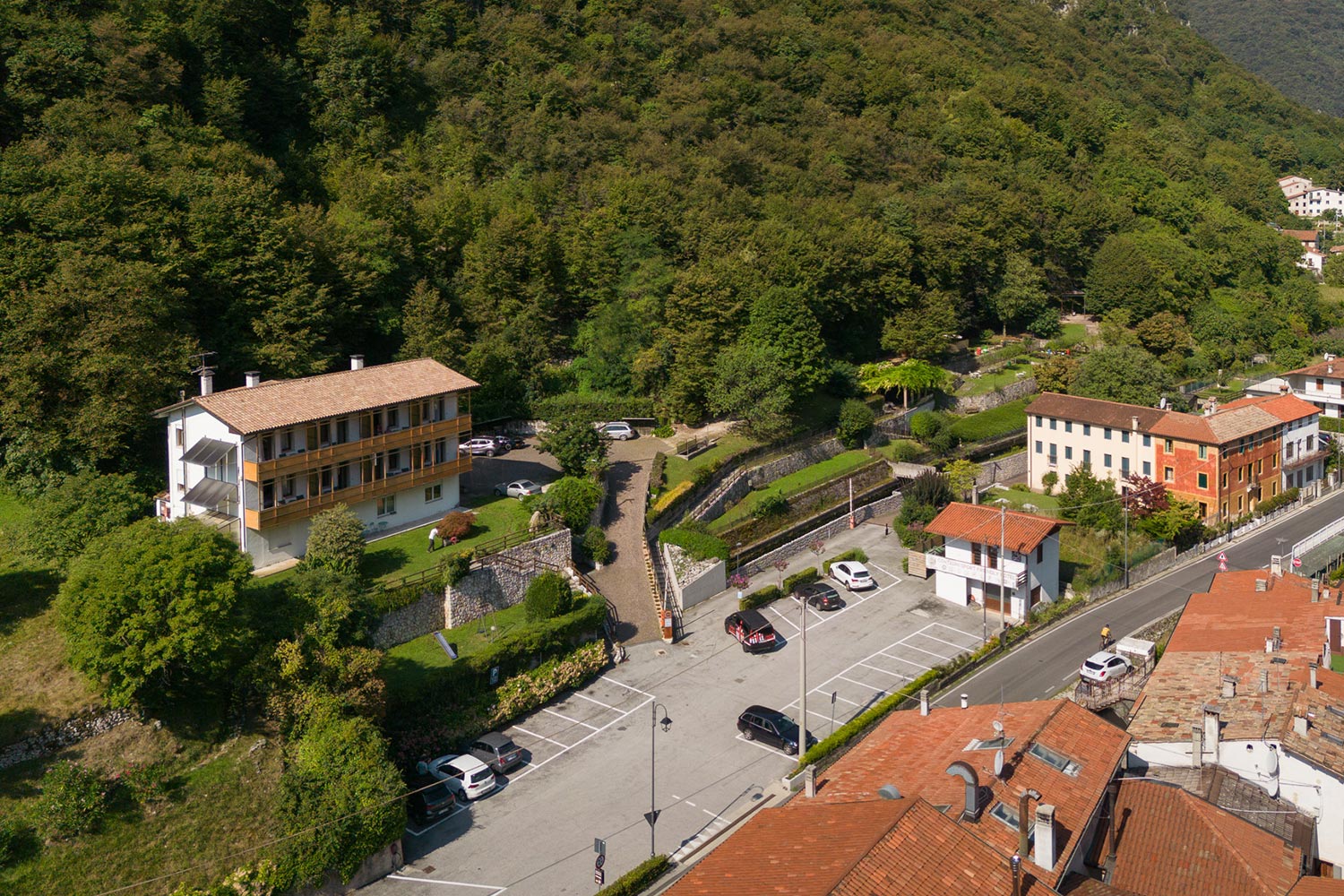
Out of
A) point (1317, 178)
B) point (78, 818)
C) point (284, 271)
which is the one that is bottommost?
point (78, 818)

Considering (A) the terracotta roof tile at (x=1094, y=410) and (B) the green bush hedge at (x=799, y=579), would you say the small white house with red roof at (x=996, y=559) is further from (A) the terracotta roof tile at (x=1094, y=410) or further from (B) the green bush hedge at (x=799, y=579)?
(A) the terracotta roof tile at (x=1094, y=410)

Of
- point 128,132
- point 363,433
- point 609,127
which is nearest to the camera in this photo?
point 363,433

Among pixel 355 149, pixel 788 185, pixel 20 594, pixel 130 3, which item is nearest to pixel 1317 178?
pixel 788 185

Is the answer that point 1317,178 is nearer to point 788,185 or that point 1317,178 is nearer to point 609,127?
point 788,185

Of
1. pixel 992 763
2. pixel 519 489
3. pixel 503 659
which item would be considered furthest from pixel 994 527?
pixel 992 763

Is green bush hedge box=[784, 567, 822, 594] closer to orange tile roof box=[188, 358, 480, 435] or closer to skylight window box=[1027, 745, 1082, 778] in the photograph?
orange tile roof box=[188, 358, 480, 435]

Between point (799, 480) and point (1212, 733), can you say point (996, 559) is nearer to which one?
point (799, 480)
